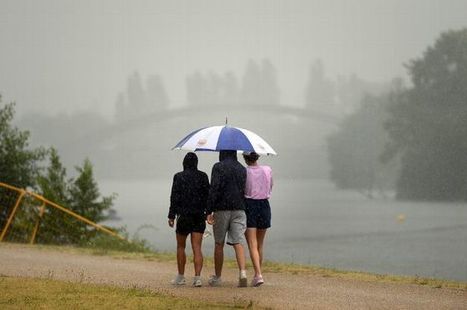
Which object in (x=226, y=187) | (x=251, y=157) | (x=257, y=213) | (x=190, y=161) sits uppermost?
(x=251, y=157)

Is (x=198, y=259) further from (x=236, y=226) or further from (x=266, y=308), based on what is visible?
(x=266, y=308)

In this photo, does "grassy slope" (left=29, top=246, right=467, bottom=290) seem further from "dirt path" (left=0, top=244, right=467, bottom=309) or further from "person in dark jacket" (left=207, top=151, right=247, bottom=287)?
"person in dark jacket" (left=207, top=151, right=247, bottom=287)

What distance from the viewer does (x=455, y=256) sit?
141 feet

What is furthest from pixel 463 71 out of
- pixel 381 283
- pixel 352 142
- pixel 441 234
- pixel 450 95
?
pixel 381 283

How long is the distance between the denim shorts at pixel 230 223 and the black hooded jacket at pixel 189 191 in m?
0.26

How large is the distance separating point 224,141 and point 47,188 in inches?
435

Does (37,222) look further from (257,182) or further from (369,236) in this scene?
(369,236)

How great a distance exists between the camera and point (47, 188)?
20047 millimetres

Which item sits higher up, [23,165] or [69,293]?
[23,165]

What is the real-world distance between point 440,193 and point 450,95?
10323 mm

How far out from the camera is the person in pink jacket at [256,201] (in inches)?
398

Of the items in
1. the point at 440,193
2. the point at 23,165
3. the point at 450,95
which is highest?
the point at 450,95

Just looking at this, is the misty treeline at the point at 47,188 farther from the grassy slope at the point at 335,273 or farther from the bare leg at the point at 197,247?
the bare leg at the point at 197,247

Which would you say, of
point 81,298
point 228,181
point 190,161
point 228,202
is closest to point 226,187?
point 228,181
